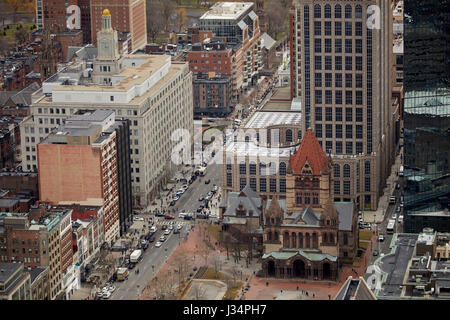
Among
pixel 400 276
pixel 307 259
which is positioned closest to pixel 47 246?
pixel 307 259

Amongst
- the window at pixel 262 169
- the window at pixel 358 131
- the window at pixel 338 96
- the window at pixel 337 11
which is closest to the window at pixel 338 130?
the window at pixel 358 131

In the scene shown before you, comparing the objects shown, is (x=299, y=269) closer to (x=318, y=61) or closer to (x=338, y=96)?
(x=338, y=96)

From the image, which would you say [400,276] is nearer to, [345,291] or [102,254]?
[345,291]

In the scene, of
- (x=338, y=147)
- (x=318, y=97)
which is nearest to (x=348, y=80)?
(x=318, y=97)

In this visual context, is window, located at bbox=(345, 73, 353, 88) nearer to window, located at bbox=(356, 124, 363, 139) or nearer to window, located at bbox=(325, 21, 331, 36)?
window, located at bbox=(356, 124, 363, 139)

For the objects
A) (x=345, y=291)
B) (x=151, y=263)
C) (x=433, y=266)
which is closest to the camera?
(x=345, y=291)

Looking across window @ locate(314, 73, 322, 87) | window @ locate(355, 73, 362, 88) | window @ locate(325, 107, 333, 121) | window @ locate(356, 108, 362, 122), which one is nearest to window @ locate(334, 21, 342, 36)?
window @ locate(314, 73, 322, 87)
